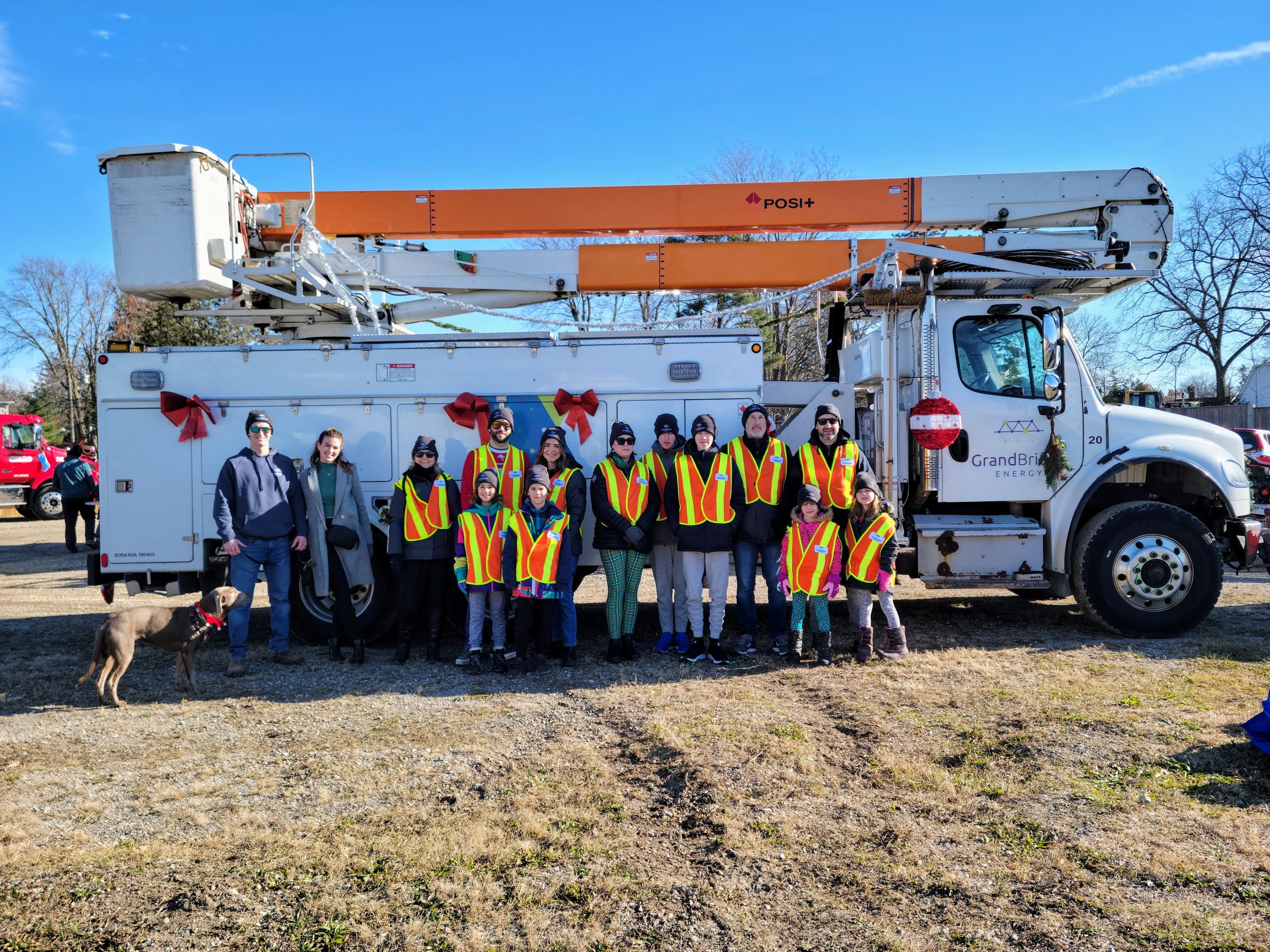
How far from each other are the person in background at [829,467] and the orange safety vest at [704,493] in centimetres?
52

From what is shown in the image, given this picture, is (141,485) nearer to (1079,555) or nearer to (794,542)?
(794,542)

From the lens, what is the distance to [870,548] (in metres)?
6.38

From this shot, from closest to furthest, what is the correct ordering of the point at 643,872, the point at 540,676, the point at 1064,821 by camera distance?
the point at 643,872 → the point at 1064,821 → the point at 540,676

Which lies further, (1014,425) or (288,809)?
(1014,425)

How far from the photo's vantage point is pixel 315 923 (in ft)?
9.73

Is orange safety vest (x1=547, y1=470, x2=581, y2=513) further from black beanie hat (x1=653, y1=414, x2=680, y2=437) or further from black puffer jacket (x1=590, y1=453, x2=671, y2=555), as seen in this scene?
black beanie hat (x1=653, y1=414, x2=680, y2=437)

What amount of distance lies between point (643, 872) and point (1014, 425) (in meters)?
5.32

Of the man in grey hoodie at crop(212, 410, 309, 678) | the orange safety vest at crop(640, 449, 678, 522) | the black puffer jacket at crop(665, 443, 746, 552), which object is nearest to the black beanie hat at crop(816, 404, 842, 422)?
the black puffer jacket at crop(665, 443, 746, 552)

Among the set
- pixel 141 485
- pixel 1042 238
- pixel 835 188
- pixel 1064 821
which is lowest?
pixel 1064 821

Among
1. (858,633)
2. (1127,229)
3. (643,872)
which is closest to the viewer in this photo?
(643,872)

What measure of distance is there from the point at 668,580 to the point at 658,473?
916 millimetres

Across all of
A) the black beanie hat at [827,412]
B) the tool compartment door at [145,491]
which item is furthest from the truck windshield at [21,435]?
the black beanie hat at [827,412]

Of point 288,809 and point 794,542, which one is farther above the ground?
point 794,542

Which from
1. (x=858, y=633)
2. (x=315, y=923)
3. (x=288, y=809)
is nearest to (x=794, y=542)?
(x=858, y=633)
